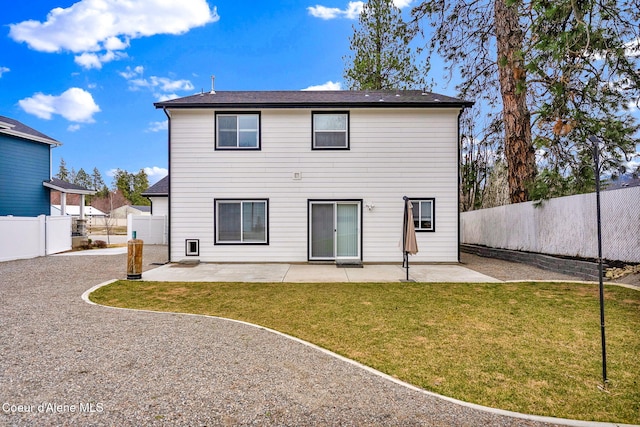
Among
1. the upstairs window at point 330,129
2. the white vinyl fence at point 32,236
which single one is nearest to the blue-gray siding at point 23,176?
the white vinyl fence at point 32,236

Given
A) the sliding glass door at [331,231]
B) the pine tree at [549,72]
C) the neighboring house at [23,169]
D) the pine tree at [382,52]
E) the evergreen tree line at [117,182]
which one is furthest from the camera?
the evergreen tree line at [117,182]

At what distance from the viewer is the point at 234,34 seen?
1869 centimetres

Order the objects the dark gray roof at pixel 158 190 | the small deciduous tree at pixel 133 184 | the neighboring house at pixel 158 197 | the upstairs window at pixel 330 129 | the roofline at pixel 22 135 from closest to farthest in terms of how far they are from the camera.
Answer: the upstairs window at pixel 330 129
the roofline at pixel 22 135
the dark gray roof at pixel 158 190
the neighboring house at pixel 158 197
the small deciduous tree at pixel 133 184

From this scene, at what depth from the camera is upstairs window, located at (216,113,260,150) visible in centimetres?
1170

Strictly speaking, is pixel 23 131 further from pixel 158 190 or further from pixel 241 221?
pixel 241 221

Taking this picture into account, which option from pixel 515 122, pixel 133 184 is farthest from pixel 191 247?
pixel 133 184

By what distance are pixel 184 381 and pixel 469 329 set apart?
388 cm

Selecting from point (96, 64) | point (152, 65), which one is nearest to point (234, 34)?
point (152, 65)

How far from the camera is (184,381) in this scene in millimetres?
3289

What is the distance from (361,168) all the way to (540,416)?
9.36 meters

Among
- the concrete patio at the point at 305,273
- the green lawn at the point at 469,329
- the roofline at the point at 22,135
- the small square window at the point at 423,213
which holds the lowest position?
the green lawn at the point at 469,329

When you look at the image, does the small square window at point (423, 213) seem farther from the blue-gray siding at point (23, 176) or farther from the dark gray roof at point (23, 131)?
the blue-gray siding at point (23, 176)

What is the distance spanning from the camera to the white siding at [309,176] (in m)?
11.5

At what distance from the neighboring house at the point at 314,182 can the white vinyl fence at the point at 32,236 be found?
18.5 ft
